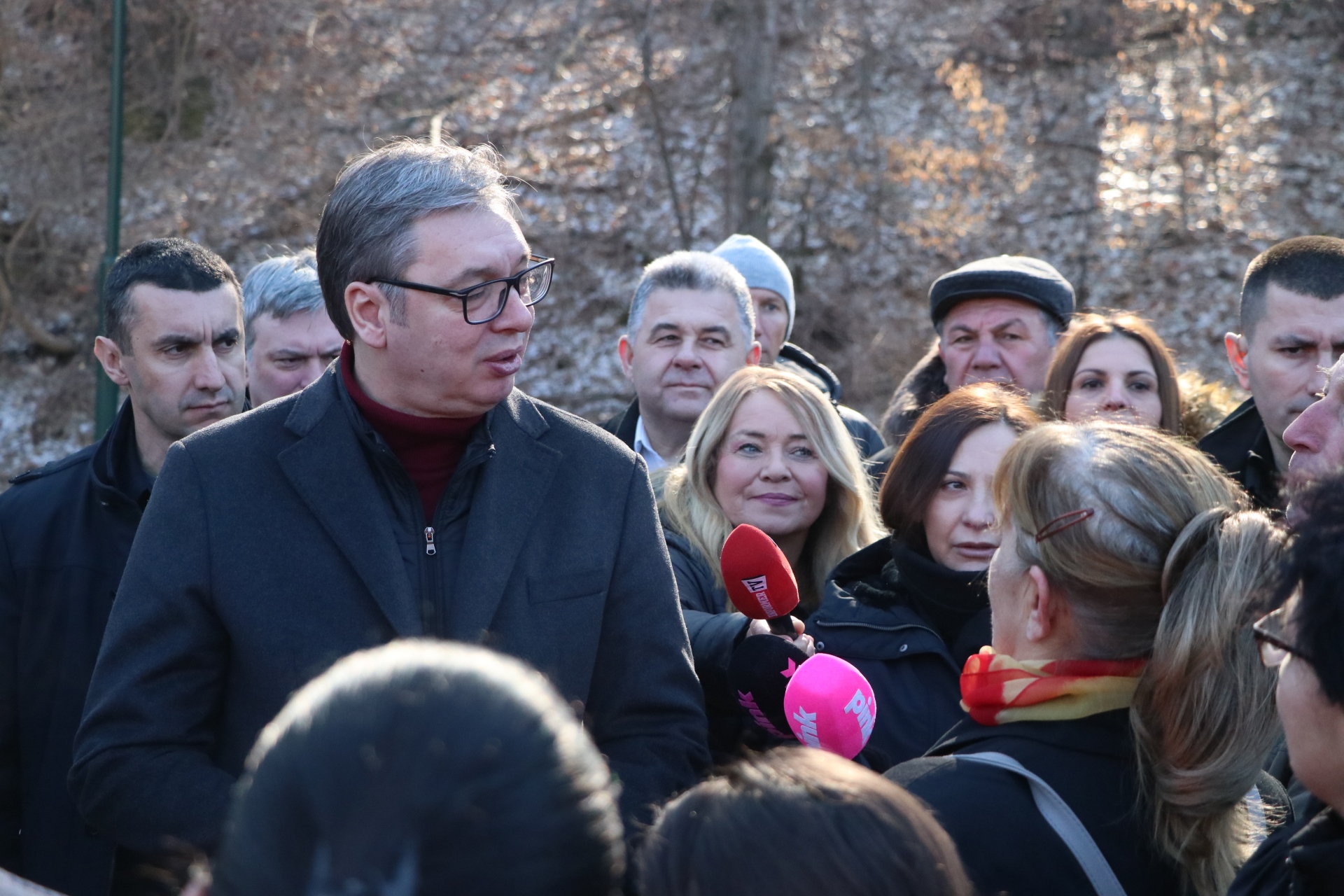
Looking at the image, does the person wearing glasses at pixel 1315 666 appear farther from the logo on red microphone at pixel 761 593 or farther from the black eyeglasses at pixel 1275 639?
the logo on red microphone at pixel 761 593

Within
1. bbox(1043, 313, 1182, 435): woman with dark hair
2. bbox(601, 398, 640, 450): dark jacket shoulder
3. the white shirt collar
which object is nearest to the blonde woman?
the white shirt collar

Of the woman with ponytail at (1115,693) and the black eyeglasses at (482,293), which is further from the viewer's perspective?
the black eyeglasses at (482,293)

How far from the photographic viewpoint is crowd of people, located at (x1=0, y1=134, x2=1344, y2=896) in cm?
113

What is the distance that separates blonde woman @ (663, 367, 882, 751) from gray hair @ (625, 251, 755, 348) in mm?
717

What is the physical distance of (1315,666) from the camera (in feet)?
5.41

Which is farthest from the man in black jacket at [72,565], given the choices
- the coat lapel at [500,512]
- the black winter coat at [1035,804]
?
the black winter coat at [1035,804]

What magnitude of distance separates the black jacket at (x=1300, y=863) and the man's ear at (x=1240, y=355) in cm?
273

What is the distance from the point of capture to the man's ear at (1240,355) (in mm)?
4371

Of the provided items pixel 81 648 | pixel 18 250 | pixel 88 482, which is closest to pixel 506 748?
pixel 81 648

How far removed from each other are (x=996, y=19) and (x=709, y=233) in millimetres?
4879

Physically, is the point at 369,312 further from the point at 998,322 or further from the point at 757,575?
the point at 998,322

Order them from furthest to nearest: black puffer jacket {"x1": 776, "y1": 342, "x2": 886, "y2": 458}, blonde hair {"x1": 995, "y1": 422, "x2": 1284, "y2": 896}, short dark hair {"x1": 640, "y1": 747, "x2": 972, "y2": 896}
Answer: black puffer jacket {"x1": 776, "y1": 342, "x2": 886, "y2": 458}
blonde hair {"x1": 995, "y1": 422, "x2": 1284, "y2": 896}
short dark hair {"x1": 640, "y1": 747, "x2": 972, "y2": 896}

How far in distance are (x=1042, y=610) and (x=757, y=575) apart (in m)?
0.95

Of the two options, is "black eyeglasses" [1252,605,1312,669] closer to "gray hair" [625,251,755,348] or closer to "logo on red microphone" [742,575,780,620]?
"logo on red microphone" [742,575,780,620]
